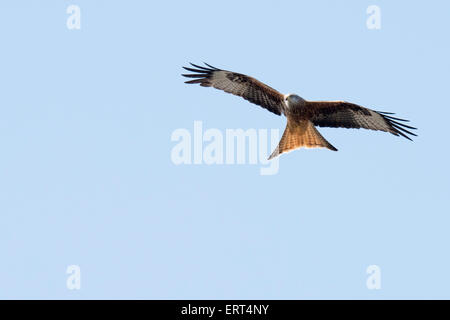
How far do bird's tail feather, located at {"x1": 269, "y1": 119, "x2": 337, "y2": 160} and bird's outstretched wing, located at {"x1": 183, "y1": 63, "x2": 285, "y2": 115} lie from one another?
0.34 metres

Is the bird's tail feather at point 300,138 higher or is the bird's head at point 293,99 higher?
the bird's head at point 293,99

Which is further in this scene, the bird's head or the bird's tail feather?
the bird's tail feather

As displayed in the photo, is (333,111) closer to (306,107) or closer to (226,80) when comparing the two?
(306,107)

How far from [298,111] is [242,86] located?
92cm

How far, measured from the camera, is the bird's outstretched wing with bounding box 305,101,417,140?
1335 cm

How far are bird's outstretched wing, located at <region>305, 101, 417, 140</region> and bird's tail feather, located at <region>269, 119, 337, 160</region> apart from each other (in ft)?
0.60

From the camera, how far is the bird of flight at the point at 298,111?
13219 millimetres

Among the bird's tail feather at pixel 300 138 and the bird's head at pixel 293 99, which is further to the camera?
the bird's tail feather at pixel 300 138

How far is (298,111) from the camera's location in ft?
43.2

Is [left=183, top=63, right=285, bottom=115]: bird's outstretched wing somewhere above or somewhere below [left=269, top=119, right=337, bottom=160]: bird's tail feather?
above

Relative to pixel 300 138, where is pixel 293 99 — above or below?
above

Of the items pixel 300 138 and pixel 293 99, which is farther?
pixel 300 138

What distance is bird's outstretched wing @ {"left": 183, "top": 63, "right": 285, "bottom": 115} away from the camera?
1339 centimetres

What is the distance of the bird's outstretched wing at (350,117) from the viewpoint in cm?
1335
